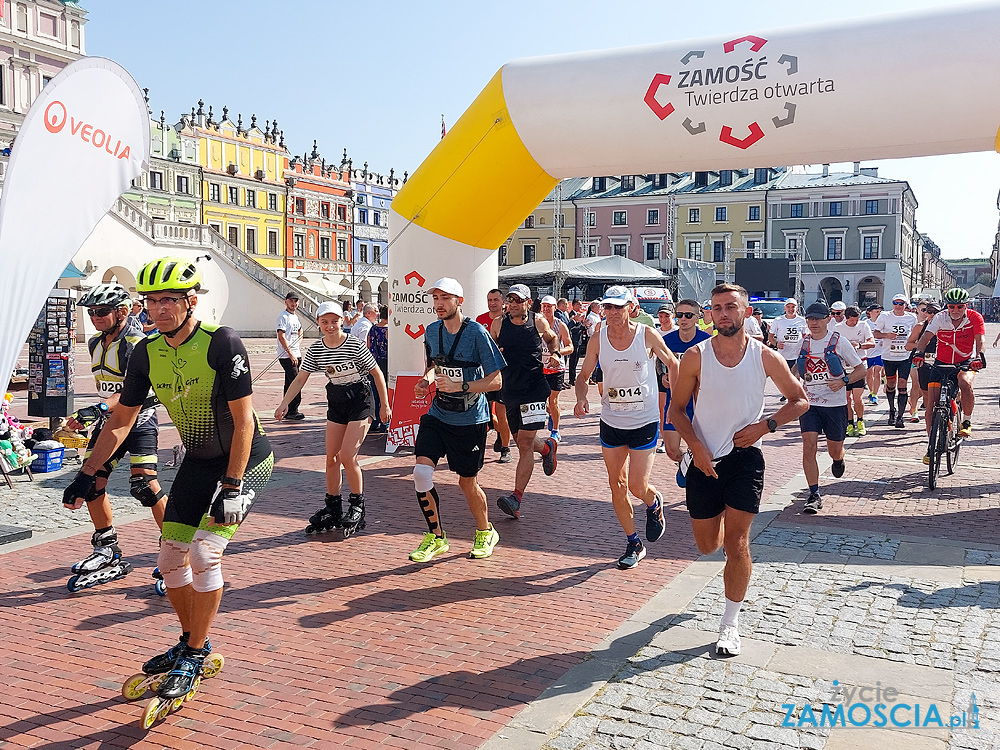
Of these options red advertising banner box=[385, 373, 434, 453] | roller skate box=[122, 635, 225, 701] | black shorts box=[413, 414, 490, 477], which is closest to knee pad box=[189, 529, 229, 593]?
roller skate box=[122, 635, 225, 701]

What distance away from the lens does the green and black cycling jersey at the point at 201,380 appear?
13.6ft

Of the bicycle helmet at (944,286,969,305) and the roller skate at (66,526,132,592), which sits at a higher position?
the bicycle helmet at (944,286,969,305)

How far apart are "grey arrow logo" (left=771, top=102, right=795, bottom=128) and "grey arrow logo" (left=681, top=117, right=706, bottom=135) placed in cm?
67

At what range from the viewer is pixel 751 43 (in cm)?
845

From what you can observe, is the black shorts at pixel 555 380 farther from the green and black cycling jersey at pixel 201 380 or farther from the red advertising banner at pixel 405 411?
the green and black cycling jersey at pixel 201 380

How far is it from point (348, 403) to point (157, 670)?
10.9ft

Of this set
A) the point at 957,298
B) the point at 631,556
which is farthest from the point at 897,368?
the point at 631,556

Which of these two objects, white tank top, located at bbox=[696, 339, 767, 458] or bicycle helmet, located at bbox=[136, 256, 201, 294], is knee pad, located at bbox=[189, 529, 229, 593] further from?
white tank top, located at bbox=[696, 339, 767, 458]

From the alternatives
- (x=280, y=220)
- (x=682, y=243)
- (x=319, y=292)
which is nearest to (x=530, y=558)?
(x=319, y=292)

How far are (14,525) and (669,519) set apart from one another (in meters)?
5.55

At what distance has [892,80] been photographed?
7953mm

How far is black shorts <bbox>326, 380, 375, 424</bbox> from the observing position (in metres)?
7.36

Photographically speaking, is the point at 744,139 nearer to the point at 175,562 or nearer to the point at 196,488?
the point at 196,488

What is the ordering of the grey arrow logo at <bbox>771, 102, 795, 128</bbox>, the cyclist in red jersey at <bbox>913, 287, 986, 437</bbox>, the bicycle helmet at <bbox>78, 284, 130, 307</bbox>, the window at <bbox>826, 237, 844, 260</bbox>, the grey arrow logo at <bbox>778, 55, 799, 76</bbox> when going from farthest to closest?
the window at <bbox>826, 237, 844, 260</bbox> → the cyclist in red jersey at <bbox>913, 287, 986, 437</bbox> → the grey arrow logo at <bbox>771, 102, 795, 128</bbox> → the grey arrow logo at <bbox>778, 55, 799, 76</bbox> → the bicycle helmet at <bbox>78, 284, 130, 307</bbox>
